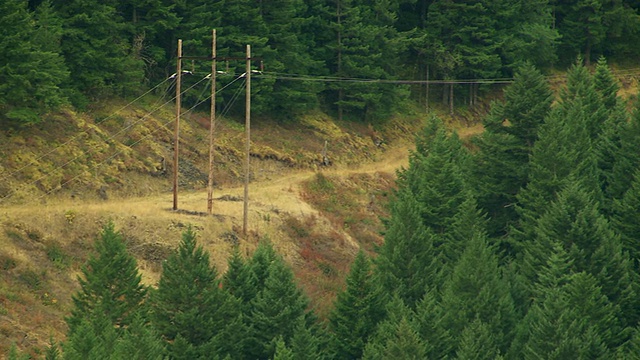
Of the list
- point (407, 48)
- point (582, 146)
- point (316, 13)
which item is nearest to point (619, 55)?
point (407, 48)

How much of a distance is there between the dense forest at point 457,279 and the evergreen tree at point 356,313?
0.05 meters

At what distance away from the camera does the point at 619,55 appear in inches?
3858

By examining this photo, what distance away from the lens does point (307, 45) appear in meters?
76.7

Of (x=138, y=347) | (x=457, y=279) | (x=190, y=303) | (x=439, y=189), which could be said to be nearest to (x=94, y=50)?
(x=439, y=189)

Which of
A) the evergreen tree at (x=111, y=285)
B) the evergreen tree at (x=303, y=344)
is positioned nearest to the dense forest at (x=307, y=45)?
the evergreen tree at (x=111, y=285)

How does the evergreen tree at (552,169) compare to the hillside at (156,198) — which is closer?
the hillside at (156,198)

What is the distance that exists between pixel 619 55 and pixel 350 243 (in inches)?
1789

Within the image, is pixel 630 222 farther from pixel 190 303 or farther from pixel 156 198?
pixel 156 198

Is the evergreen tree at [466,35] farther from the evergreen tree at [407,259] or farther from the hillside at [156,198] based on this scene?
the evergreen tree at [407,259]

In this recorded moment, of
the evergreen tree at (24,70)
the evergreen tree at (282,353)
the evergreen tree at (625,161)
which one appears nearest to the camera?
the evergreen tree at (282,353)

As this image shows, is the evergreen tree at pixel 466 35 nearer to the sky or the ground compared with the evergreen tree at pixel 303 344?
nearer to the sky

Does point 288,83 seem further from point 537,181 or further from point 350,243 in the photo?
point 537,181

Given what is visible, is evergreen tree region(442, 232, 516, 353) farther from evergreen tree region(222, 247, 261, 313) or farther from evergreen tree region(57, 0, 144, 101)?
evergreen tree region(57, 0, 144, 101)

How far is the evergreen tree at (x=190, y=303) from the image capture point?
4372 cm
